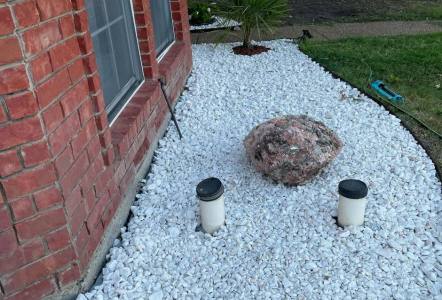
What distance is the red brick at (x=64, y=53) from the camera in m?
Result: 1.79

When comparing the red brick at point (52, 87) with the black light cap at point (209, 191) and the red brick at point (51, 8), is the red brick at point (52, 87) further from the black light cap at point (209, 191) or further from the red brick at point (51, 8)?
the black light cap at point (209, 191)

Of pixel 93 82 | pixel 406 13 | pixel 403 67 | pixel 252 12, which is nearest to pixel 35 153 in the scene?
pixel 93 82

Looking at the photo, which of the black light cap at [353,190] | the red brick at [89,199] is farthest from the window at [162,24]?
the black light cap at [353,190]

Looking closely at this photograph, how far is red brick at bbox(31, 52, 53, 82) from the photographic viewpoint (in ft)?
5.39

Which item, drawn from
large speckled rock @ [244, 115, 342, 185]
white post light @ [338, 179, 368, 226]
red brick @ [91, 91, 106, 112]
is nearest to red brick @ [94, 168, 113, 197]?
red brick @ [91, 91, 106, 112]

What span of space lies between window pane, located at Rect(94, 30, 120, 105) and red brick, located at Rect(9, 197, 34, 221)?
1.10m

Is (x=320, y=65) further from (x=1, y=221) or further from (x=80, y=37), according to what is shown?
(x=1, y=221)

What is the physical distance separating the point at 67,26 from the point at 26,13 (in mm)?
342

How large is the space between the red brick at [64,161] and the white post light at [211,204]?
0.77 m

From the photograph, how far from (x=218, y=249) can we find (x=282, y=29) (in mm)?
5934

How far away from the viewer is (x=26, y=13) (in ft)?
5.21

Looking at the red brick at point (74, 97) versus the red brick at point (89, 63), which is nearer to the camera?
the red brick at point (74, 97)

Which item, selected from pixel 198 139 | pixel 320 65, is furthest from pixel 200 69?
pixel 198 139

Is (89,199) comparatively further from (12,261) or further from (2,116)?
(2,116)
